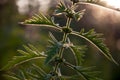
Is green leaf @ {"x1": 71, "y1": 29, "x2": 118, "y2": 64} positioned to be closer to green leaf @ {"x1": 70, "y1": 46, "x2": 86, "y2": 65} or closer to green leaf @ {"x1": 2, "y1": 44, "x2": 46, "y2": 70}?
green leaf @ {"x1": 70, "y1": 46, "x2": 86, "y2": 65}

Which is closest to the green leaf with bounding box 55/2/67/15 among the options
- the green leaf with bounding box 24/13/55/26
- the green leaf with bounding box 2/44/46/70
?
the green leaf with bounding box 24/13/55/26

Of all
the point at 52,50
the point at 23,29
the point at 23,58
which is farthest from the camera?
the point at 23,29

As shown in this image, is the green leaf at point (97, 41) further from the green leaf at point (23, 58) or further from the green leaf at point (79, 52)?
the green leaf at point (23, 58)

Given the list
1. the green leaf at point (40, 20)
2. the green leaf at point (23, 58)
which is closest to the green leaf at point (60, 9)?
the green leaf at point (40, 20)

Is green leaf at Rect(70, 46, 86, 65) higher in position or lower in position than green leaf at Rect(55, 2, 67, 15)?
lower

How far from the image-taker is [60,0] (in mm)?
1220

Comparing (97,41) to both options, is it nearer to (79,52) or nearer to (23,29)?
(79,52)

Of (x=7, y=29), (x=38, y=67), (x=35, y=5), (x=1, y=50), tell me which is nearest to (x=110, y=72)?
(x=35, y=5)

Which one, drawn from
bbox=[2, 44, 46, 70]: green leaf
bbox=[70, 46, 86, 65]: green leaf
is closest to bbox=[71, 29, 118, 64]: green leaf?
bbox=[70, 46, 86, 65]: green leaf

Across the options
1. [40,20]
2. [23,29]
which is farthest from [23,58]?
[23,29]

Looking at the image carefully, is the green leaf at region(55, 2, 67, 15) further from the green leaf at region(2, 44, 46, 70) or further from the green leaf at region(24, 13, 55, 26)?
the green leaf at region(2, 44, 46, 70)

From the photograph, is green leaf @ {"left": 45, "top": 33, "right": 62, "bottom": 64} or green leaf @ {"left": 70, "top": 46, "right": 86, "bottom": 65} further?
green leaf @ {"left": 70, "top": 46, "right": 86, "bottom": 65}

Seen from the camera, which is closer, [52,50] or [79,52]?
[52,50]

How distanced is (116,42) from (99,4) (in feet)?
51.3
